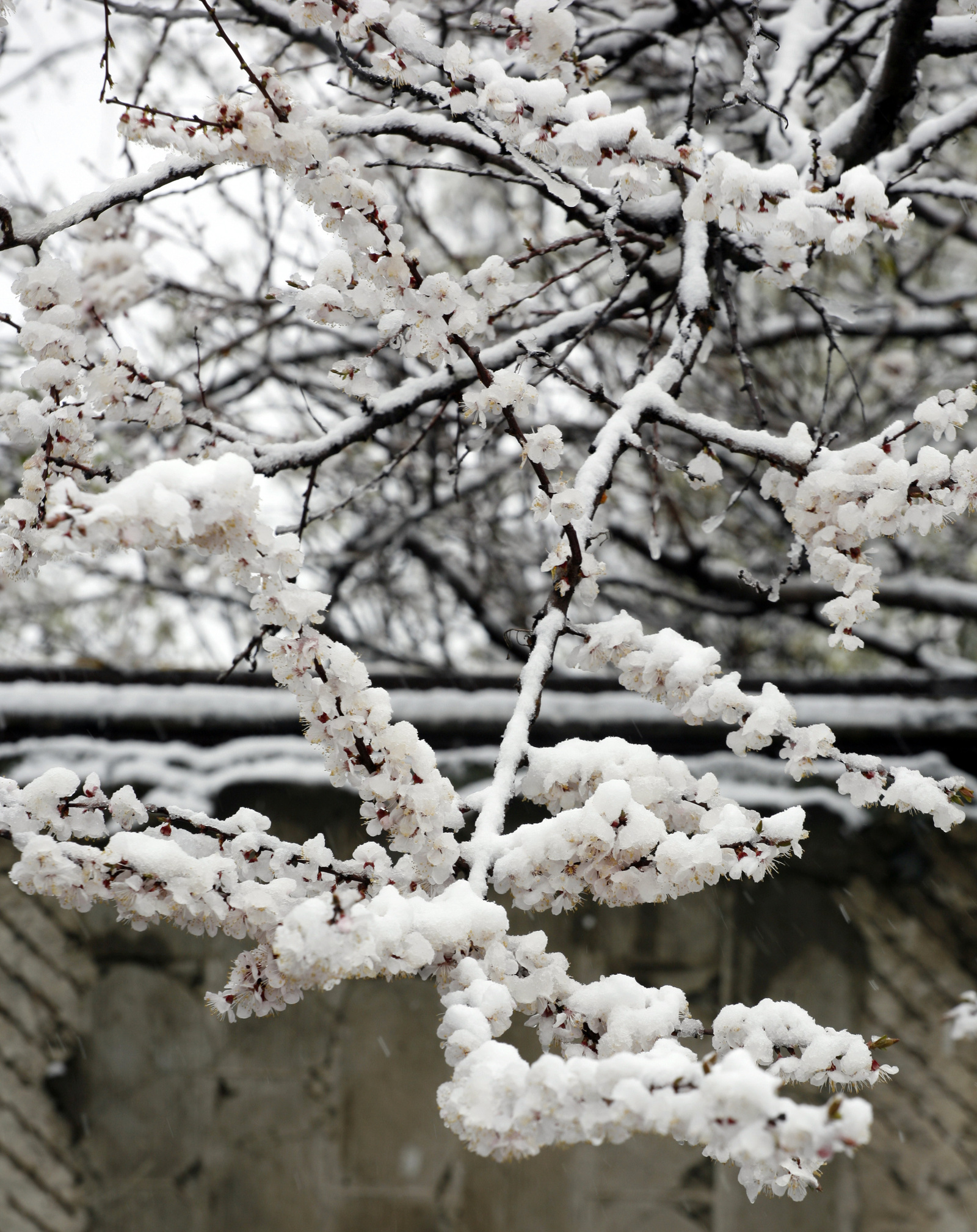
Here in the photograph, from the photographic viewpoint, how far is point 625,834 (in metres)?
1.24

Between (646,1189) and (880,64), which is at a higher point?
(880,64)

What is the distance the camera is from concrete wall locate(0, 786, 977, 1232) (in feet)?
9.91

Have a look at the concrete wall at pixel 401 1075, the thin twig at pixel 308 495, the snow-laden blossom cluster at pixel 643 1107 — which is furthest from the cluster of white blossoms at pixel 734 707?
the concrete wall at pixel 401 1075

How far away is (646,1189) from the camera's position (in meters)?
3.02

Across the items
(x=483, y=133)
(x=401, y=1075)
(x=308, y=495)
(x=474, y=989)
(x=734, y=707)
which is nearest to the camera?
A: (x=474, y=989)

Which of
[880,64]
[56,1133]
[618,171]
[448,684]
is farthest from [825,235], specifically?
[56,1133]

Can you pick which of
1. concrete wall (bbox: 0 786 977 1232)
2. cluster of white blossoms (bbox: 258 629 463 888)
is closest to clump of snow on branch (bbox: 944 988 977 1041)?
concrete wall (bbox: 0 786 977 1232)

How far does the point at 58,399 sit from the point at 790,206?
1.32 meters

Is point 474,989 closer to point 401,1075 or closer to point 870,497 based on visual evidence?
point 870,497

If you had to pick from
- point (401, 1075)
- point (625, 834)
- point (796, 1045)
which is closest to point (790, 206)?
point (625, 834)

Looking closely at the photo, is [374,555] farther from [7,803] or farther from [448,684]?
[7,803]

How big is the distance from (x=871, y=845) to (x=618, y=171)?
2464 mm

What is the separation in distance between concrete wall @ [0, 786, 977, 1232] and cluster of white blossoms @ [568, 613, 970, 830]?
177 centimetres

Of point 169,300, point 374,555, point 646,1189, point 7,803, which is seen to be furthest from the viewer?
point 374,555
